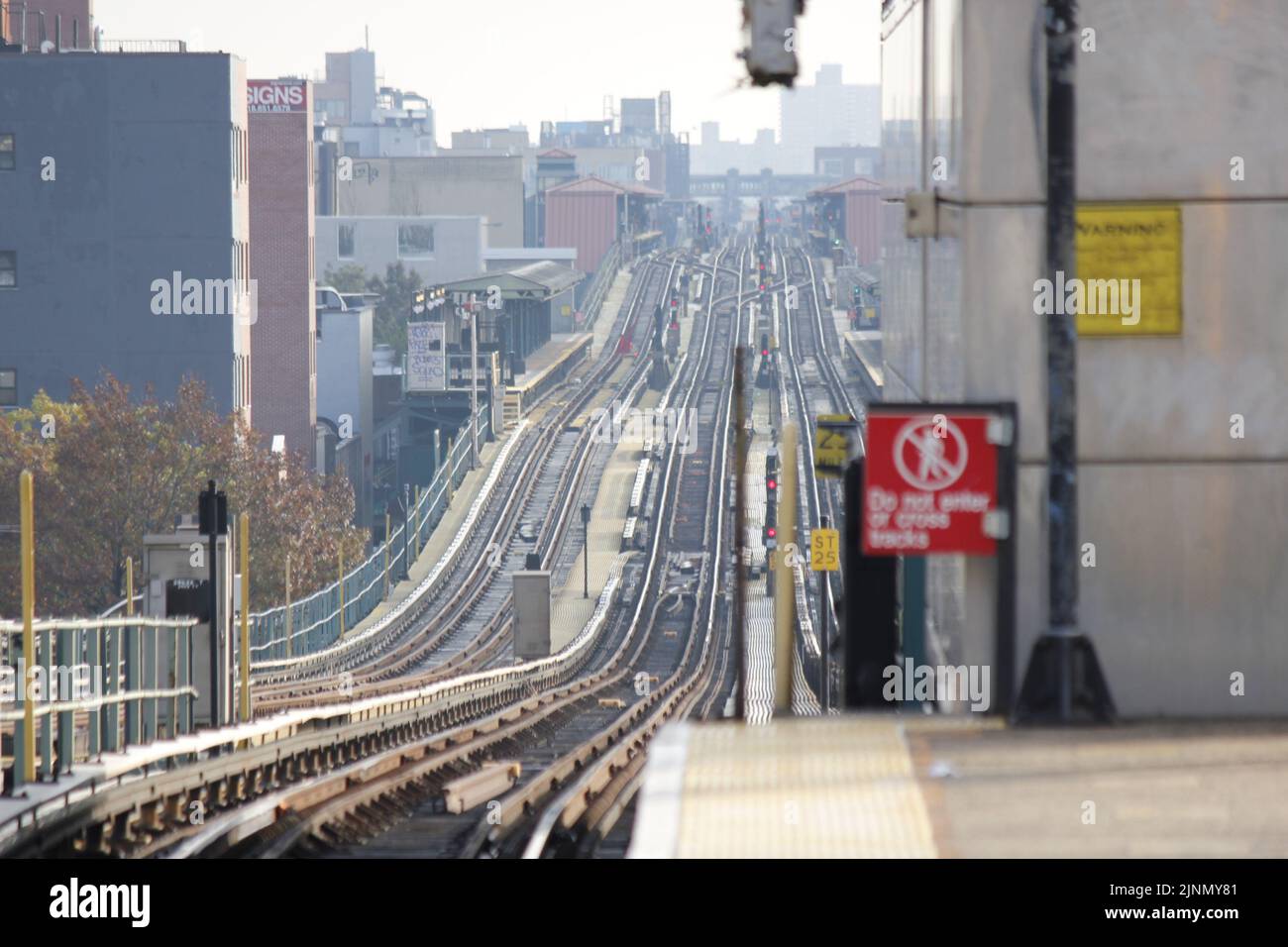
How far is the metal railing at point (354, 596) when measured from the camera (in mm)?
46844

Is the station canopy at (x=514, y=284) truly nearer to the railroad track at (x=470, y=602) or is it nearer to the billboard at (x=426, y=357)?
the railroad track at (x=470, y=602)

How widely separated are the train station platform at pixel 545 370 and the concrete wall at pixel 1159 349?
259ft

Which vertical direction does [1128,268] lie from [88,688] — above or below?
above

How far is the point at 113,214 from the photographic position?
68750mm

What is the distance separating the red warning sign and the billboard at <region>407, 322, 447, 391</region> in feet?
248

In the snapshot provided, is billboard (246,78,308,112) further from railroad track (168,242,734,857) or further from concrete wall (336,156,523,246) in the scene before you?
concrete wall (336,156,523,246)

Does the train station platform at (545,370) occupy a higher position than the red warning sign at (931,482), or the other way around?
the train station platform at (545,370)

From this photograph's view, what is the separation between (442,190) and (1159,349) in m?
142

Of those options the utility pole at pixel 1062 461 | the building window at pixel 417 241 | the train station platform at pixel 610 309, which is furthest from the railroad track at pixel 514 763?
the building window at pixel 417 241

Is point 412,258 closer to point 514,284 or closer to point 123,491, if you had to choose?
point 514,284

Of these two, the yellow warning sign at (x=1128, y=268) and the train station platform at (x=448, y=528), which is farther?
the train station platform at (x=448, y=528)

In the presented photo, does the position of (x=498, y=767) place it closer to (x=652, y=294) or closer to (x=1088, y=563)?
(x=1088, y=563)

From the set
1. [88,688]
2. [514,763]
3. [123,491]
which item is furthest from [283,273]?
[88,688]

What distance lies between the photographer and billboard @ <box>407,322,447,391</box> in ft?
282
